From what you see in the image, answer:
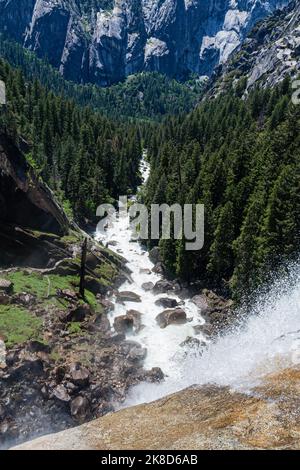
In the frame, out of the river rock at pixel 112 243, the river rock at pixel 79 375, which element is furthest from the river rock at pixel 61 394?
the river rock at pixel 112 243

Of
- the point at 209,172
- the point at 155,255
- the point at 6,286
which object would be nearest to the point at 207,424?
the point at 6,286

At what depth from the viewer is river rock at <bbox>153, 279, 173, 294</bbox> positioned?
194ft

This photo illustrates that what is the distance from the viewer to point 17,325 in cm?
3744

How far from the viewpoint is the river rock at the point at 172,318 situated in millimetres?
49844

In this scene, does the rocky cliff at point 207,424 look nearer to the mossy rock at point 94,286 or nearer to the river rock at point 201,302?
the mossy rock at point 94,286

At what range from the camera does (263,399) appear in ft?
51.3

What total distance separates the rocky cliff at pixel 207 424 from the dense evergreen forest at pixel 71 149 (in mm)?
65419

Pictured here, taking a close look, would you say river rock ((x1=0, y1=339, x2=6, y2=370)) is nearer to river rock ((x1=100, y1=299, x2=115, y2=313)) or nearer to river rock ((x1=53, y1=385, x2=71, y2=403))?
river rock ((x1=53, y1=385, x2=71, y2=403))

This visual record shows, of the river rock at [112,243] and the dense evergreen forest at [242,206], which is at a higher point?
the dense evergreen forest at [242,206]

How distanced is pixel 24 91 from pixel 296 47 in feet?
413

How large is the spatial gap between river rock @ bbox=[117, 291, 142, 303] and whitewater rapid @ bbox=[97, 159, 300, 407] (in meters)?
0.78

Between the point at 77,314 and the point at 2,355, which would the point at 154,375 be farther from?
the point at 2,355
